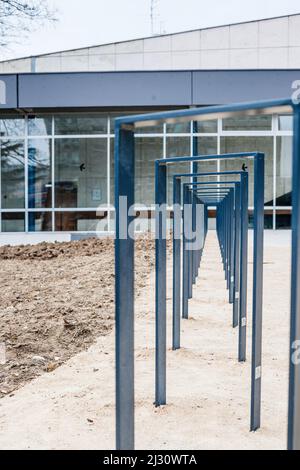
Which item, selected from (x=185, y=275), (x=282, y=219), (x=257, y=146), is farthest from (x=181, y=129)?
(x=185, y=275)

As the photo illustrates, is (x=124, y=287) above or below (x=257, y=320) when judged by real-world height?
above

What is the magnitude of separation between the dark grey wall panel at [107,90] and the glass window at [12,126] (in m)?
0.77

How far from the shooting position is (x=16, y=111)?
56.5 ft

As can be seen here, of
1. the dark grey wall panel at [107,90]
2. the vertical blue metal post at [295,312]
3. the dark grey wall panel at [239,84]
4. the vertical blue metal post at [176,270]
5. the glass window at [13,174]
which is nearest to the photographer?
the vertical blue metal post at [295,312]

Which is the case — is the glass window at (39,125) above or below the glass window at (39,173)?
above

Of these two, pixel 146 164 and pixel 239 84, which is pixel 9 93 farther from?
pixel 239 84

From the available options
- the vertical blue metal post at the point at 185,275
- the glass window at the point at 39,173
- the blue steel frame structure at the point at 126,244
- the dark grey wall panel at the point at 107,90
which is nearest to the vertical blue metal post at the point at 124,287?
the blue steel frame structure at the point at 126,244

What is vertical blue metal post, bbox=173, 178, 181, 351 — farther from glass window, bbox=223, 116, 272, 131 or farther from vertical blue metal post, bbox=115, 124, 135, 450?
glass window, bbox=223, 116, 272, 131

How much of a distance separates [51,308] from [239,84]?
1236 cm

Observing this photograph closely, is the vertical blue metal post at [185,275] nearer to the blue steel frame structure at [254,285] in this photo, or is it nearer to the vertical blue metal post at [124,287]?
the blue steel frame structure at [254,285]

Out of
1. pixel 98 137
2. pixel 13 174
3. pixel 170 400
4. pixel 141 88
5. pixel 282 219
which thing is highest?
pixel 141 88

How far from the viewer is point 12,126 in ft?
57.1

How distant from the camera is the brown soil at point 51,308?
4.25 m

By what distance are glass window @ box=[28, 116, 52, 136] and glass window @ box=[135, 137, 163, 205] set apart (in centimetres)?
257
